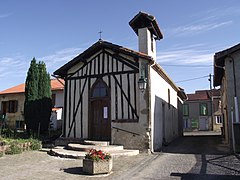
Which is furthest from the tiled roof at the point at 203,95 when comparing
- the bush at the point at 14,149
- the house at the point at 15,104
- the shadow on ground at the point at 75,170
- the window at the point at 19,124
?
the shadow on ground at the point at 75,170

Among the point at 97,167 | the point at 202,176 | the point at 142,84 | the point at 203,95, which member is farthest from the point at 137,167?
the point at 203,95

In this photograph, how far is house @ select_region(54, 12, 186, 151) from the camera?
428 inches

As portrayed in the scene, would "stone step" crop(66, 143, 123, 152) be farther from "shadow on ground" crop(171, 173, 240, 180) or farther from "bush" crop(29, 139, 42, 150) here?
"shadow on ground" crop(171, 173, 240, 180)

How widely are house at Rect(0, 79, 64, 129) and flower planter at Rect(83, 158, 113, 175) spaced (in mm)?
13034

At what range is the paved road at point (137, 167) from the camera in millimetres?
6613

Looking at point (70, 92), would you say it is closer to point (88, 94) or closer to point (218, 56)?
point (88, 94)

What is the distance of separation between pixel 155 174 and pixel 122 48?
6527 millimetres

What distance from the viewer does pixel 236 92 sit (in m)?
10.7

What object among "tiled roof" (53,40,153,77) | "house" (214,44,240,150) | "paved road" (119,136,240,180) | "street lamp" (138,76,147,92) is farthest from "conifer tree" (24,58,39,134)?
"house" (214,44,240,150)

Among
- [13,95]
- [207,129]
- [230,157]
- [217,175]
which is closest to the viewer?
[217,175]

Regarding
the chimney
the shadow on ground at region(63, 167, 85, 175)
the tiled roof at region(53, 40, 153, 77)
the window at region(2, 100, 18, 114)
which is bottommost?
the shadow on ground at region(63, 167, 85, 175)

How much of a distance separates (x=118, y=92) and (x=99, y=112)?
4.90 ft

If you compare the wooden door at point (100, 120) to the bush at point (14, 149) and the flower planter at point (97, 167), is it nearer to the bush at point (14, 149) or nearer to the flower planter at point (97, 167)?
the bush at point (14, 149)

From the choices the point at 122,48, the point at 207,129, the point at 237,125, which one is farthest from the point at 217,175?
the point at 207,129
